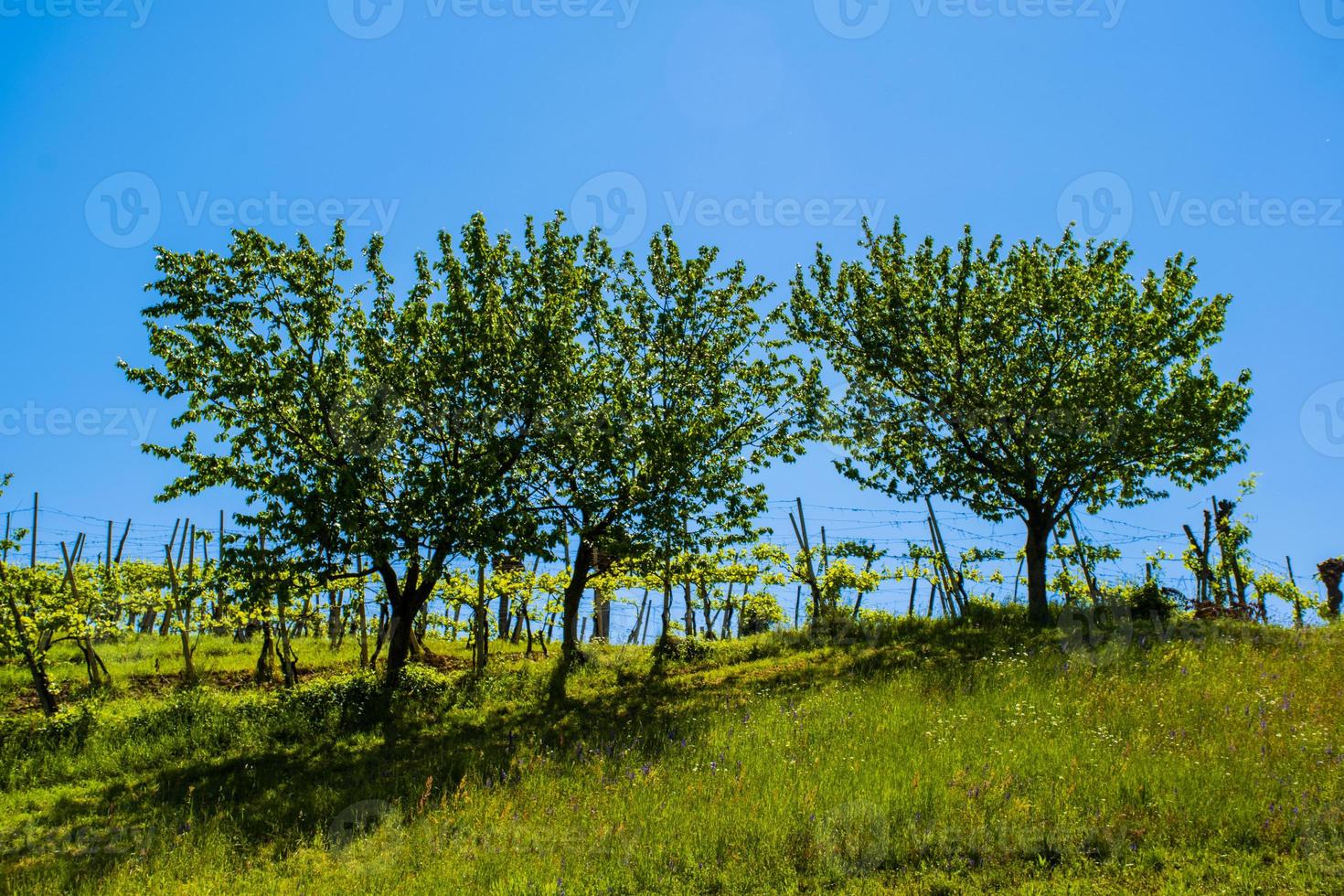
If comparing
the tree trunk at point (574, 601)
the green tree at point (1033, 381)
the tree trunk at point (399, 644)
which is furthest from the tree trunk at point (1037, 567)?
the tree trunk at point (399, 644)

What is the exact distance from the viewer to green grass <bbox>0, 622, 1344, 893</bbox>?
24.9 ft

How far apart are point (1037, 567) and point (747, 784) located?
14.1 metres

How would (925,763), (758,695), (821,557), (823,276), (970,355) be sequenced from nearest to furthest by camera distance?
1. (925,763)
2. (758,695)
3. (970,355)
4. (823,276)
5. (821,557)

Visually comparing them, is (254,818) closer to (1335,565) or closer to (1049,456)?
(1049,456)

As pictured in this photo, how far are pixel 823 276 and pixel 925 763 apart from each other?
16.1 m

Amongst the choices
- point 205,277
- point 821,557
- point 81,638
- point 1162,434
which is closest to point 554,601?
point 821,557

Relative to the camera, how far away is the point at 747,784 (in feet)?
31.3

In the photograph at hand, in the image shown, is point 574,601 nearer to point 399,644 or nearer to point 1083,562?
point 399,644

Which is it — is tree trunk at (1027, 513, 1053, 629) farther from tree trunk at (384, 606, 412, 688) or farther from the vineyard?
tree trunk at (384, 606, 412, 688)

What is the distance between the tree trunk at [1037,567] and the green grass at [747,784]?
327 centimetres

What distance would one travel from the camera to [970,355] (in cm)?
2083

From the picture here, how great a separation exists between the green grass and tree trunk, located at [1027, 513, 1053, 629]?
3266 mm

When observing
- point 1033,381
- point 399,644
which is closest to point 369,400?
point 399,644

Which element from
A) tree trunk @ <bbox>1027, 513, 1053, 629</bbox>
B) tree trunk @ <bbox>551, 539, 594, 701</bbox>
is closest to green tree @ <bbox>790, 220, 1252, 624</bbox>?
tree trunk @ <bbox>1027, 513, 1053, 629</bbox>
